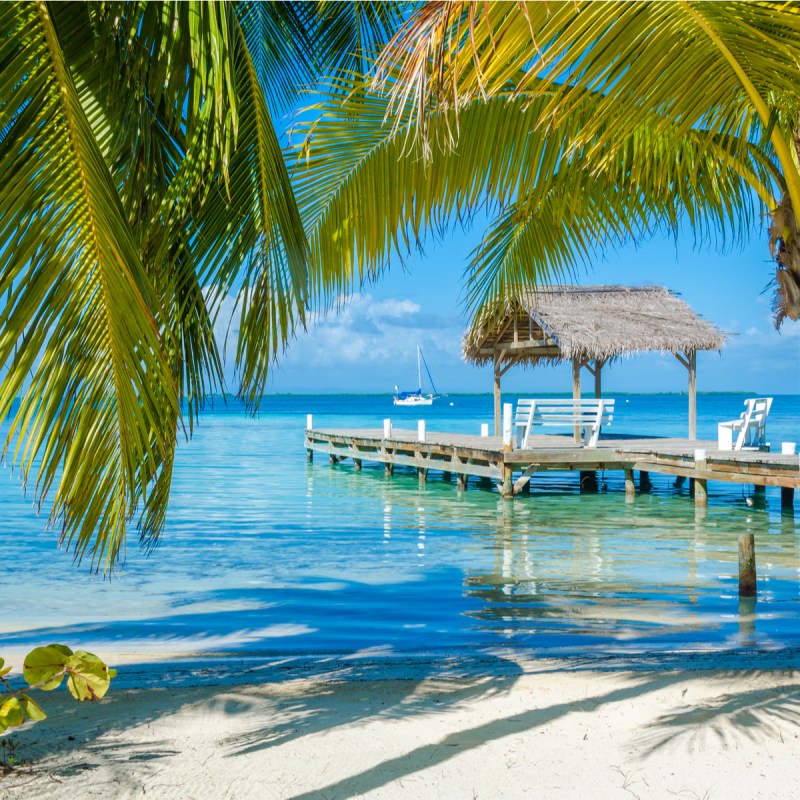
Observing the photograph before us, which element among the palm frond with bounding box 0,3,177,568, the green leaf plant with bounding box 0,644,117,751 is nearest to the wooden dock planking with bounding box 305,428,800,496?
the green leaf plant with bounding box 0,644,117,751

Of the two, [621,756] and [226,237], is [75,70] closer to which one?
[226,237]

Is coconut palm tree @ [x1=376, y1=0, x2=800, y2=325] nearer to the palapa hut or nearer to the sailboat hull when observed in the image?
the palapa hut

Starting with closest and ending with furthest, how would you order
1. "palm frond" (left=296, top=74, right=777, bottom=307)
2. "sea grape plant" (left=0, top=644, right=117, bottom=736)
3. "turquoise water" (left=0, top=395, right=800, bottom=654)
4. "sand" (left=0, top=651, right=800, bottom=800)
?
"sea grape plant" (left=0, top=644, right=117, bottom=736), "sand" (left=0, top=651, right=800, bottom=800), "palm frond" (left=296, top=74, right=777, bottom=307), "turquoise water" (left=0, top=395, right=800, bottom=654)

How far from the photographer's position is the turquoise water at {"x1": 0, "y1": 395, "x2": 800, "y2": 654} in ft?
25.2

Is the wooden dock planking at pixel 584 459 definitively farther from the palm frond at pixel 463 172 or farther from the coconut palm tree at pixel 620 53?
the coconut palm tree at pixel 620 53

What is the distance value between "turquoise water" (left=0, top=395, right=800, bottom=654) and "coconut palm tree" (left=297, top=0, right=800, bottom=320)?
11.2 feet

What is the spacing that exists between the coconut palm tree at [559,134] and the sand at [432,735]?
195cm

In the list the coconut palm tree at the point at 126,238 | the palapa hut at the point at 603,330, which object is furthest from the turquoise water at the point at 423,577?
the coconut palm tree at the point at 126,238

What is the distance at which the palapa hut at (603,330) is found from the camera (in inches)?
728

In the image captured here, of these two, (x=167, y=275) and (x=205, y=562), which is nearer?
(x=167, y=275)

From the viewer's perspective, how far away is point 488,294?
5184 mm

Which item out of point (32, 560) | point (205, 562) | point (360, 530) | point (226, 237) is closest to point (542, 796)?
point (226, 237)

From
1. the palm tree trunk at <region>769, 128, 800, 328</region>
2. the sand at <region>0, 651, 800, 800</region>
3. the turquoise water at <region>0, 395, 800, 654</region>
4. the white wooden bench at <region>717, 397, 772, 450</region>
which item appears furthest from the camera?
the white wooden bench at <region>717, 397, 772, 450</region>

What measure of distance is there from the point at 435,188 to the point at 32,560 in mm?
10341
